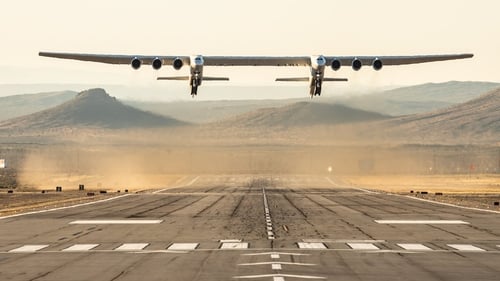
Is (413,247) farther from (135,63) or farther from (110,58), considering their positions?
(110,58)

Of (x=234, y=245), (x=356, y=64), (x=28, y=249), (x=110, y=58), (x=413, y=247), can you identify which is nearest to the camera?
(x=28, y=249)

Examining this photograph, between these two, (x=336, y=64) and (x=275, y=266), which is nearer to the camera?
(x=275, y=266)

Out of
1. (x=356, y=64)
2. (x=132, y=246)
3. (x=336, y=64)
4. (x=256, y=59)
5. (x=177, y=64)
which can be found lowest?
(x=132, y=246)

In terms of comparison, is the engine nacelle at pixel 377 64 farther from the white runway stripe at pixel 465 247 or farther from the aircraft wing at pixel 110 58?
the white runway stripe at pixel 465 247

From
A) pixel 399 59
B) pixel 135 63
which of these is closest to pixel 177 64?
pixel 135 63

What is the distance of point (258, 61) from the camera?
6931cm

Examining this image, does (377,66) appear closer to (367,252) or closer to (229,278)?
(367,252)

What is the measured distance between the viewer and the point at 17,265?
977 inches

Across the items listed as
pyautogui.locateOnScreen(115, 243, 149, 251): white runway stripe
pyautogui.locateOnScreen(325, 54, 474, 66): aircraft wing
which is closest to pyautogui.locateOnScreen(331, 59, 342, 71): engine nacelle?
pyautogui.locateOnScreen(325, 54, 474, 66): aircraft wing

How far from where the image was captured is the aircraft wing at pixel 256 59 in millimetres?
65875

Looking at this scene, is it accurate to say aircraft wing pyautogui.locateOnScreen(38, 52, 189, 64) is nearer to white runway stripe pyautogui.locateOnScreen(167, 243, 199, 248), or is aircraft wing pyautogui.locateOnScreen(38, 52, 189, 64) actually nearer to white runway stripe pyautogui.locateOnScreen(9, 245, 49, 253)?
white runway stripe pyautogui.locateOnScreen(167, 243, 199, 248)

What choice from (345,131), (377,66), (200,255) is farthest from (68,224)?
(345,131)

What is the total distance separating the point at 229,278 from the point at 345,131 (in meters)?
173

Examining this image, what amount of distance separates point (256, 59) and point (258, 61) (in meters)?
0.36
